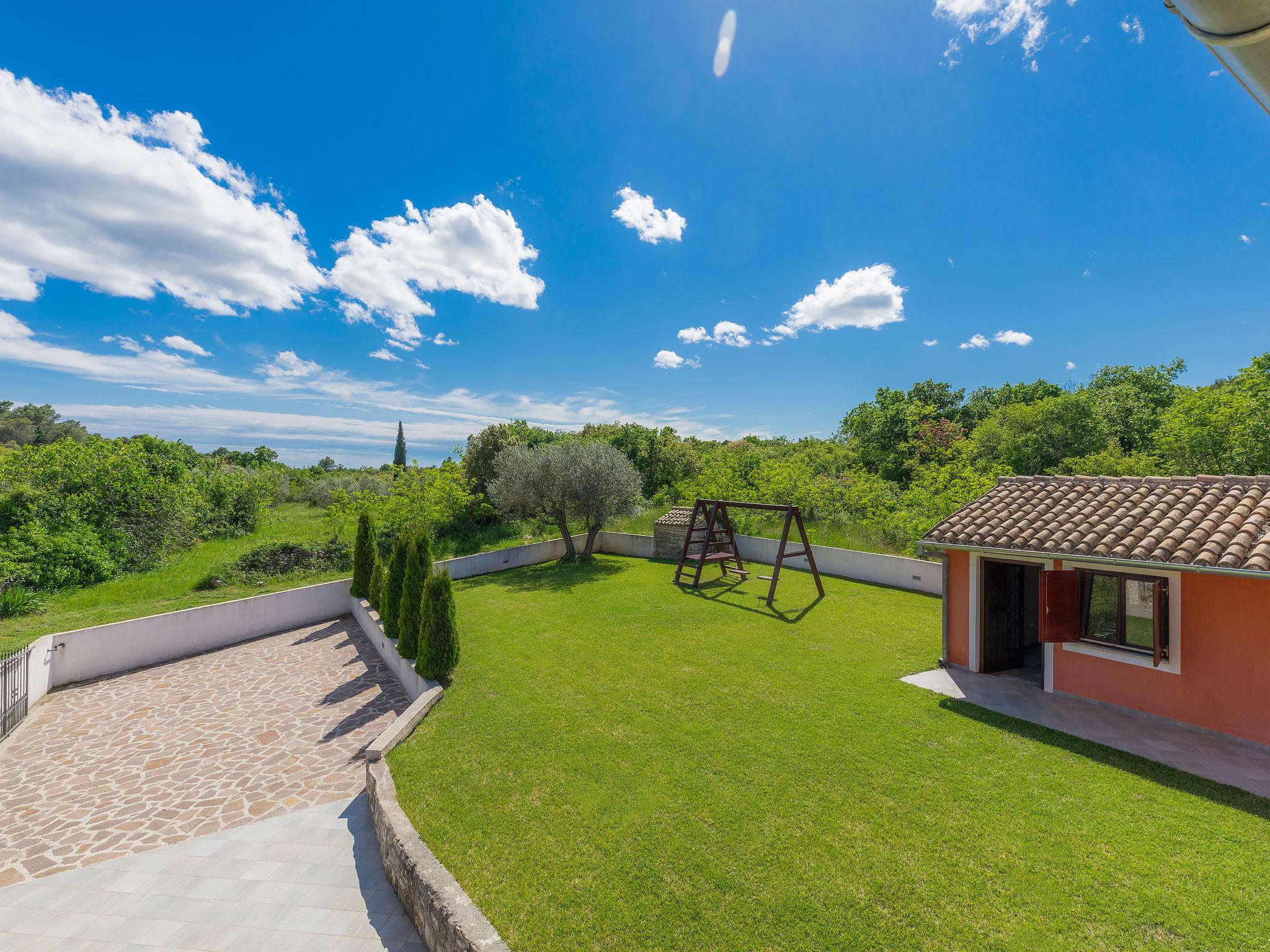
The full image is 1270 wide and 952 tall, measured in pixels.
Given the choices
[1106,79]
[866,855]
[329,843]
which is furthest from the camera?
[1106,79]

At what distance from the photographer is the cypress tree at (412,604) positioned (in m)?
9.52

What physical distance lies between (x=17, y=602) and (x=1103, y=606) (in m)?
22.1

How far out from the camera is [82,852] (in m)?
5.61

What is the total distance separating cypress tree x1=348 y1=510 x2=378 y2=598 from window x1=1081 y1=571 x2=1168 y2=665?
15022mm

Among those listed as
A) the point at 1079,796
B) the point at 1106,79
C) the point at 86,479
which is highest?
the point at 1106,79

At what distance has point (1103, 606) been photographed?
706 centimetres

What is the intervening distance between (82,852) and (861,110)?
18.9m

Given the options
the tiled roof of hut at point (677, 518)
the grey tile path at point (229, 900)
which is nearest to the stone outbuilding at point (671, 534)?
the tiled roof of hut at point (677, 518)

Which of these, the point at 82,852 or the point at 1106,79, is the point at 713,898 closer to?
the point at 82,852

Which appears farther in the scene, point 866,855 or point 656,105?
point 656,105

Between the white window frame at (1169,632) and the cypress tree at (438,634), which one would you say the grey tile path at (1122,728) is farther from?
the cypress tree at (438,634)

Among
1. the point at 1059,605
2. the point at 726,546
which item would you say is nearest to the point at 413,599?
the point at 726,546

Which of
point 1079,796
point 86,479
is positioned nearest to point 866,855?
point 1079,796

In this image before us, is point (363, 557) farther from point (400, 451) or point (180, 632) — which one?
point (400, 451)
